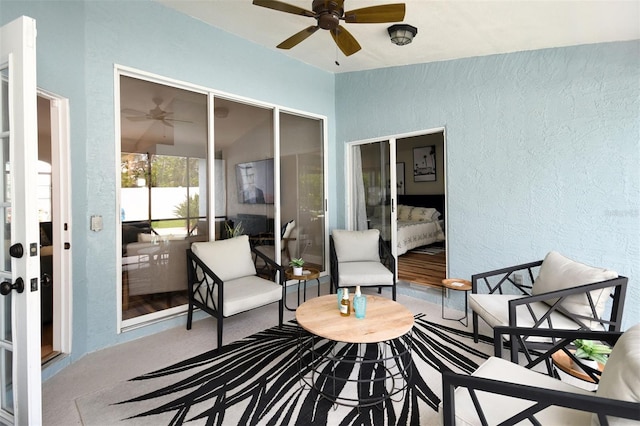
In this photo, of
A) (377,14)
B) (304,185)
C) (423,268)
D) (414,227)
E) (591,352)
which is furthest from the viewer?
(414,227)

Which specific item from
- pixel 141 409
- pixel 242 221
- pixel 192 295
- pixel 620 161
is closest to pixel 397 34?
pixel 620 161

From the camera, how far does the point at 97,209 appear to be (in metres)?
2.76

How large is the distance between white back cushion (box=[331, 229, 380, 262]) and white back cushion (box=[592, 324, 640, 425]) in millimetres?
2991

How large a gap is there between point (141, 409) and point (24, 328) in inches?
34.1

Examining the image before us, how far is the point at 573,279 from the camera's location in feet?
7.75

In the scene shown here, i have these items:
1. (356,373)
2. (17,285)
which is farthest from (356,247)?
(17,285)

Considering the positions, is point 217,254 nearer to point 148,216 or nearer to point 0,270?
point 148,216

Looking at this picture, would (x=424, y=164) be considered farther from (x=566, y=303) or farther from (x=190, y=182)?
(x=190, y=182)

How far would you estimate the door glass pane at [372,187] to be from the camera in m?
4.56

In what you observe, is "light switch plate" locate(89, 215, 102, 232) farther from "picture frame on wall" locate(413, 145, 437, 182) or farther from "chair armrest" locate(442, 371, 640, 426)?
"picture frame on wall" locate(413, 145, 437, 182)

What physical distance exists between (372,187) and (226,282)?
101 inches

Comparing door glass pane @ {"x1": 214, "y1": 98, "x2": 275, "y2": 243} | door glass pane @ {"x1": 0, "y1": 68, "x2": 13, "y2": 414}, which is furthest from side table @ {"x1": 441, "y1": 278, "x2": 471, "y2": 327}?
door glass pane @ {"x1": 0, "y1": 68, "x2": 13, "y2": 414}

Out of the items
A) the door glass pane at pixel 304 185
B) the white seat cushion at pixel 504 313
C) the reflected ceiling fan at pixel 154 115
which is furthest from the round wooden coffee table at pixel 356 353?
the reflected ceiling fan at pixel 154 115

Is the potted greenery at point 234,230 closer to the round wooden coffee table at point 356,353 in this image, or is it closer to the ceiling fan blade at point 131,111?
the ceiling fan blade at point 131,111
